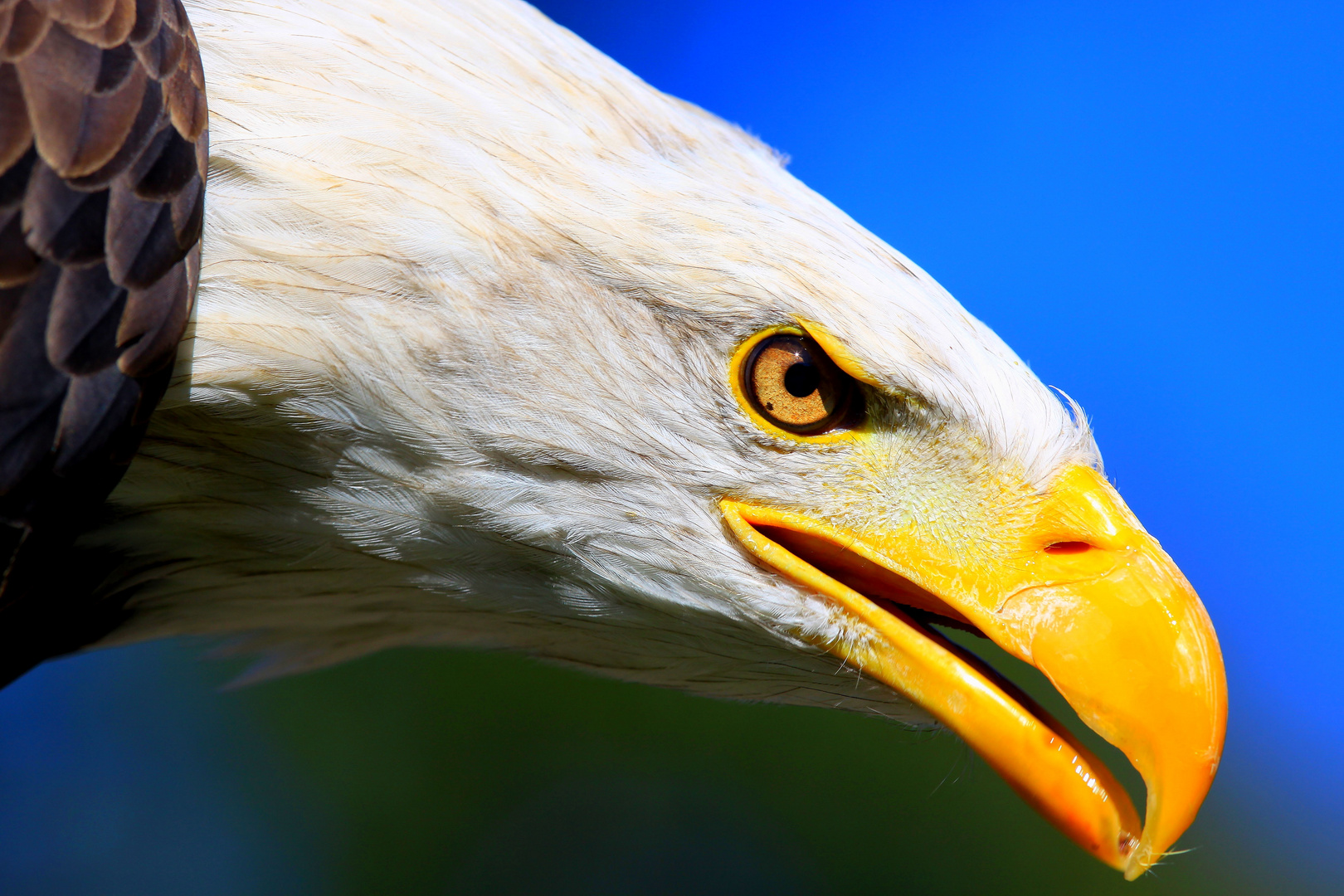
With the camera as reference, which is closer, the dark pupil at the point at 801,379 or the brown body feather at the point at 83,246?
the brown body feather at the point at 83,246

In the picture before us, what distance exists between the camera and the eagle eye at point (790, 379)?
954mm

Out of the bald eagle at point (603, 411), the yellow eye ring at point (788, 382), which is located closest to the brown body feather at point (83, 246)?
the bald eagle at point (603, 411)

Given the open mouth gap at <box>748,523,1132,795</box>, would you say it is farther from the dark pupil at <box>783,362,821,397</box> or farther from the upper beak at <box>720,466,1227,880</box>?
the dark pupil at <box>783,362,821,397</box>

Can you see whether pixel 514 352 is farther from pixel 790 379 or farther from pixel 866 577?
pixel 866 577

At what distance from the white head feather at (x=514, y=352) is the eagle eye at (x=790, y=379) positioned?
0.03 meters

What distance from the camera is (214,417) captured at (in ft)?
3.07

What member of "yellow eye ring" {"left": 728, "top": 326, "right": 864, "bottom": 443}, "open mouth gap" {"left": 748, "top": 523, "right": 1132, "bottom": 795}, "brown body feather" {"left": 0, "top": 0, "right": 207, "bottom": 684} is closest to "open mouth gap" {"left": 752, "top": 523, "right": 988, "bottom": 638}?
"open mouth gap" {"left": 748, "top": 523, "right": 1132, "bottom": 795}

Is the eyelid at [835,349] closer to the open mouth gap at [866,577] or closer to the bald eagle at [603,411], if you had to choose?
the bald eagle at [603,411]

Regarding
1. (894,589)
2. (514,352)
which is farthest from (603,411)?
(894,589)

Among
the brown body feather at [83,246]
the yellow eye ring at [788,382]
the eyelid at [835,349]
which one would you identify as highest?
the eyelid at [835,349]

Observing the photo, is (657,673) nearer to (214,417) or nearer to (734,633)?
(734,633)

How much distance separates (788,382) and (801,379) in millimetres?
13

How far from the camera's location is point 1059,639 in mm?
909

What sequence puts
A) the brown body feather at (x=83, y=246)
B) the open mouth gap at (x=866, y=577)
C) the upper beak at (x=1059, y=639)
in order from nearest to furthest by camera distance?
the brown body feather at (x=83, y=246), the upper beak at (x=1059, y=639), the open mouth gap at (x=866, y=577)
